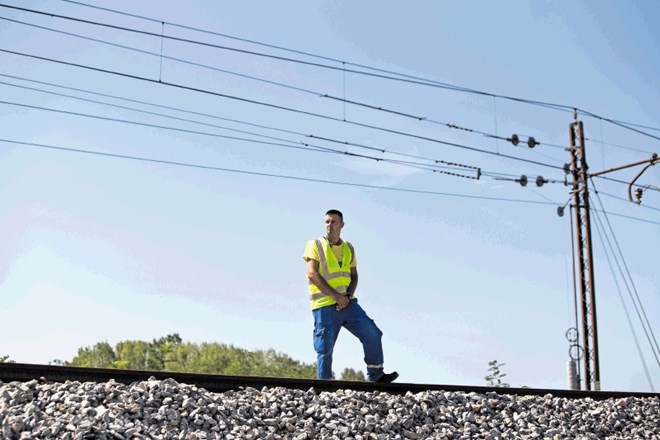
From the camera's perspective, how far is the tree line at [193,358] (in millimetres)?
80562

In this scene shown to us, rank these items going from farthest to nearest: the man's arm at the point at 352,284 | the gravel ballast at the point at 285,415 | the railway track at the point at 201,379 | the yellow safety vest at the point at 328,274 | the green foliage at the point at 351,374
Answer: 1. the green foliage at the point at 351,374
2. the man's arm at the point at 352,284
3. the yellow safety vest at the point at 328,274
4. the railway track at the point at 201,379
5. the gravel ballast at the point at 285,415

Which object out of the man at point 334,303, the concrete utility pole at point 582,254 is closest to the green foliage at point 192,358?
the concrete utility pole at point 582,254

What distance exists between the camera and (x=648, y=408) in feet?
36.4

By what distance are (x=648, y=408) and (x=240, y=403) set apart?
5.90 metres

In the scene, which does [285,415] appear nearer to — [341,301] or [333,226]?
[341,301]

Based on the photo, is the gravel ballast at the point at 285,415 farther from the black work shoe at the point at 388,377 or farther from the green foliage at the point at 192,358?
the green foliage at the point at 192,358

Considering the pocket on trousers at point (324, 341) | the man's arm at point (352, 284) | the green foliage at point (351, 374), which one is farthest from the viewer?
the green foliage at point (351, 374)

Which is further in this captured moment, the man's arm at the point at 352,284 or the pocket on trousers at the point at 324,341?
the man's arm at the point at 352,284

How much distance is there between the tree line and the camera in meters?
80.6

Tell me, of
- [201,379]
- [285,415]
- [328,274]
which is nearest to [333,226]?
[328,274]

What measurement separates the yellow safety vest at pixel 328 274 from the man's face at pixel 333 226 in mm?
89

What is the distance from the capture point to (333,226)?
9977 mm

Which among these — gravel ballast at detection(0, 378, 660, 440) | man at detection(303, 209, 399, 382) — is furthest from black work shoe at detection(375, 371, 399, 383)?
gravel ballast at detection(0, 378, 660, 440)

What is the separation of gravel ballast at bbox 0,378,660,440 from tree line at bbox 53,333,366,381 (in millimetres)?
70708
